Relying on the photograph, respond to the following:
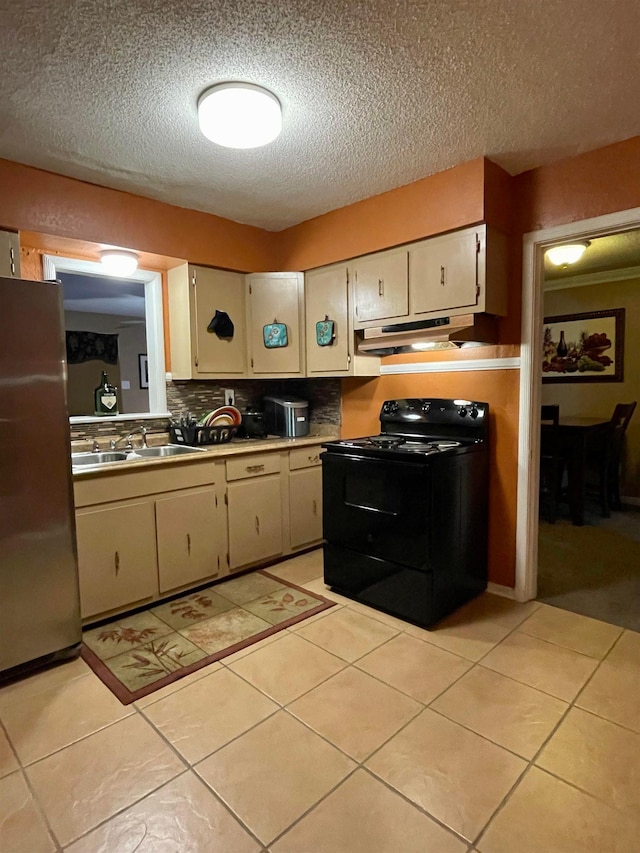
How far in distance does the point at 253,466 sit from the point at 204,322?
1.03 m

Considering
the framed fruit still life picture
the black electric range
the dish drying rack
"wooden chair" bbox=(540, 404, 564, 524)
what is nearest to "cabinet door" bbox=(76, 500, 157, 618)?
the dish drying rack

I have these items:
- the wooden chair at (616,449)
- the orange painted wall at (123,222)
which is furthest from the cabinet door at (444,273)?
the wooden chair at (616,449)

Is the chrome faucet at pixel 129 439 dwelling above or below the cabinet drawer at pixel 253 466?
above

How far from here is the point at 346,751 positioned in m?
1.62

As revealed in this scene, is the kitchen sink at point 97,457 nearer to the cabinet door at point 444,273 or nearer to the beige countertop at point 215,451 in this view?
the beige countertop at point 215,451

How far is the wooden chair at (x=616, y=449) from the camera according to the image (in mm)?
4449

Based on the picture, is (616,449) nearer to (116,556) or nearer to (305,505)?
(305,505)

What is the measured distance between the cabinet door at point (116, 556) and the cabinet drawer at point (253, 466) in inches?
21.6

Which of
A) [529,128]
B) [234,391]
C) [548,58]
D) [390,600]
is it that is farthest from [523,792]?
[234,391]

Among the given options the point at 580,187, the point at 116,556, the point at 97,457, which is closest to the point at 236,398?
the point at 97,457

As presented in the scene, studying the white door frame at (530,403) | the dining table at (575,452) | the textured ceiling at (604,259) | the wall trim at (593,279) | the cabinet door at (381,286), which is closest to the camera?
the white door frame at (530,403)

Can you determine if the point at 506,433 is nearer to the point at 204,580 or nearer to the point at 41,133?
the point at 204,580

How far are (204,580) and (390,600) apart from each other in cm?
113

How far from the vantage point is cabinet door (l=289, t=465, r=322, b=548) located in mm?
3354
